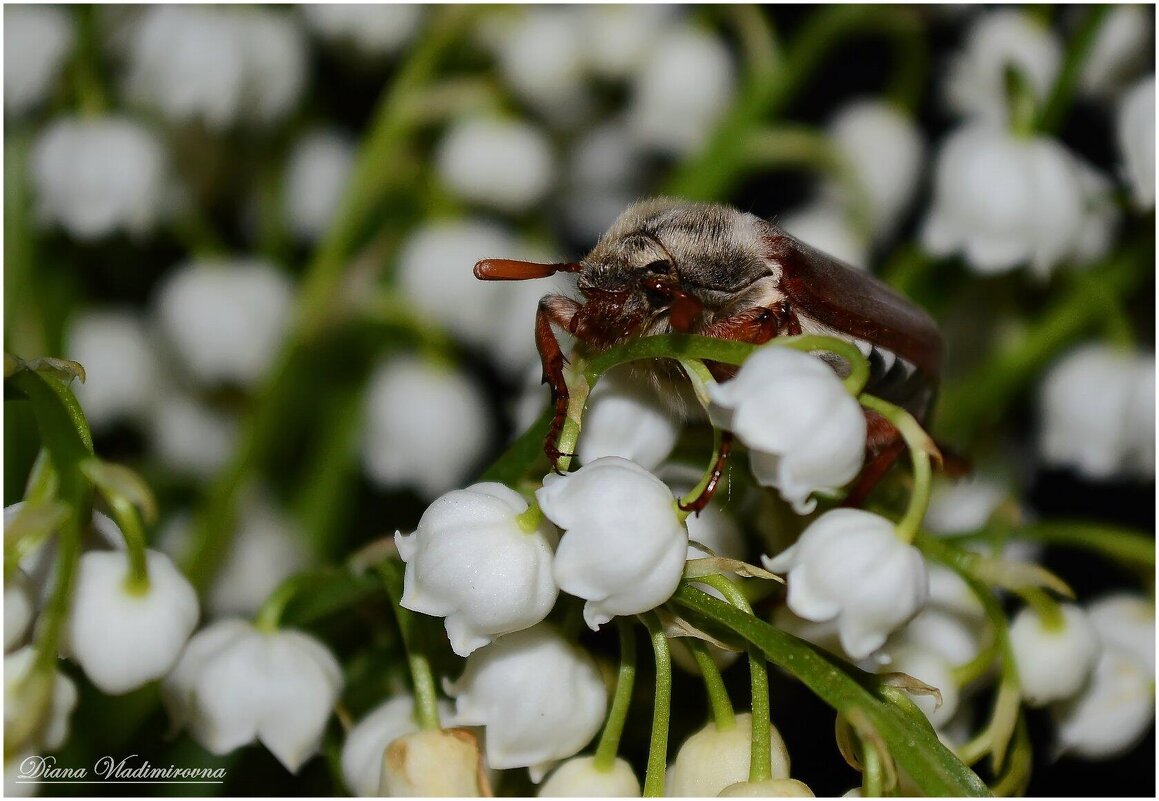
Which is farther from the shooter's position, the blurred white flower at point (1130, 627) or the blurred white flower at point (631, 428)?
the blurred white flower at point (1130, 627)

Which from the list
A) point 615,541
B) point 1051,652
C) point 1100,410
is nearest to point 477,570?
point 615,541

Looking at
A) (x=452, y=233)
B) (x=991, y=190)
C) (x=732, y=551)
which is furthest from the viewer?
(x=452, y=233)

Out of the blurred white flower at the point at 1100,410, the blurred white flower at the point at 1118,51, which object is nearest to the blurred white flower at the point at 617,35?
the blurred white flower at the point at 1118,51

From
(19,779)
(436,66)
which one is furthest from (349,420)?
(19,779)

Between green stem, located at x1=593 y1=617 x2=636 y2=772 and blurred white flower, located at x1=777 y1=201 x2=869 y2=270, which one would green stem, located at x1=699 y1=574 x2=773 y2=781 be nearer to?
green stem, located at x1=593 y1=617 x2=636 y2=772

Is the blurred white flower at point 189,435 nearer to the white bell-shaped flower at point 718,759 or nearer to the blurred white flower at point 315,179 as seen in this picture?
the blurred white flower at point 315,179

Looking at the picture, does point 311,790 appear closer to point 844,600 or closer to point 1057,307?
point 844,600

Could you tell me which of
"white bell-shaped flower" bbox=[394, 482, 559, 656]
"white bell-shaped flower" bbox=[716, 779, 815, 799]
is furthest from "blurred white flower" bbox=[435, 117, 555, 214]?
"white bell-shaped flower" bbox=[716, 779, 815, 799]
